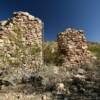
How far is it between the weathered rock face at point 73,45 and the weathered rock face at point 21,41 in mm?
2168

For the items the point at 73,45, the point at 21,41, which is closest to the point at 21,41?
the point at 21,41

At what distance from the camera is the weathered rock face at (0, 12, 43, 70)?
13289mm

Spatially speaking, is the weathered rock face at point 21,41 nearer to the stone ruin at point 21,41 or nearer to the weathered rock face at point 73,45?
the stone ruin at point 21,41

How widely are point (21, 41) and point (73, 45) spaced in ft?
11.4

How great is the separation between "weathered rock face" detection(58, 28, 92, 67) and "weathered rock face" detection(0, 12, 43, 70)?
7.11ft

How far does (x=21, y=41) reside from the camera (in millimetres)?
13922

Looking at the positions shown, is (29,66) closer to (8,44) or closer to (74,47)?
(8,44)

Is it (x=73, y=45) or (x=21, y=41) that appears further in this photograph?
(x=73, y=45)

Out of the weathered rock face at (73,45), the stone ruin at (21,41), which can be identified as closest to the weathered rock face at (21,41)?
the stone ruin at (21,41)

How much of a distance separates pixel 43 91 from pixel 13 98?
2.71 feet

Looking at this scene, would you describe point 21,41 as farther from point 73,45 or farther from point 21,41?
point 73,45

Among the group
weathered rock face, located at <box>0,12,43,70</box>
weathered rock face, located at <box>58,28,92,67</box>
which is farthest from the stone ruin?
weathered rock face, located at <box>58,28,92,67</box>

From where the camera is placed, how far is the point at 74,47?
16609 mm

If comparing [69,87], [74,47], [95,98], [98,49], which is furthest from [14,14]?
[98,49]
